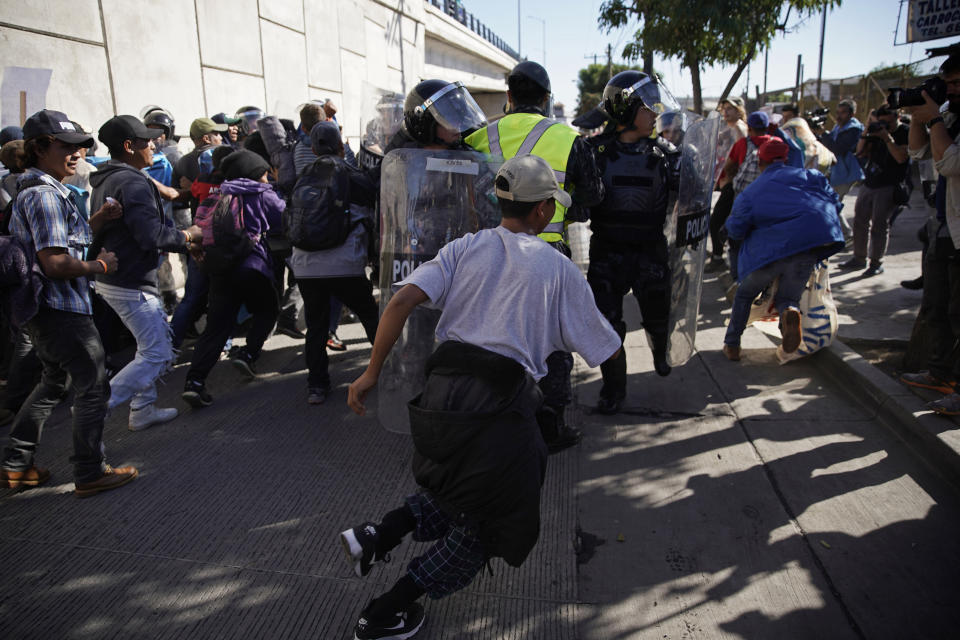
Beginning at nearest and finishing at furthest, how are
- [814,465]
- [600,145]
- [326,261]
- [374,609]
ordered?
[374,609]
[814,465]
[600,145]
[326,261]

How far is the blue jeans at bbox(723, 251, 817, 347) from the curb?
56cm

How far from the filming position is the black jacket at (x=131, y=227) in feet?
11.1

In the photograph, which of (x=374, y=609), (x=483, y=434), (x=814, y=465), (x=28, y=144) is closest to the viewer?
(x=483, y=434)

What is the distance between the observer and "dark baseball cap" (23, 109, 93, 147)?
284 centimetres

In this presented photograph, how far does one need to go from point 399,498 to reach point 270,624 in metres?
0.93

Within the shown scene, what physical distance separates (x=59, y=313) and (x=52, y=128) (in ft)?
2.81

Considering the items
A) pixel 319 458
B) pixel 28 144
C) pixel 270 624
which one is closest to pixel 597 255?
pixel 319 458

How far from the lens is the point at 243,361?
4543 mm

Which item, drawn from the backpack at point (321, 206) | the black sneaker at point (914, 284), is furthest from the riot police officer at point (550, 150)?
the black sneaker at point (914, 284)

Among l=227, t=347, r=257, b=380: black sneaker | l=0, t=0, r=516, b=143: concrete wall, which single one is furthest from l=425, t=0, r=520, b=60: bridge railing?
l=227, t=347, r=257, b=380: black sneaker

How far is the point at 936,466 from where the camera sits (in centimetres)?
325

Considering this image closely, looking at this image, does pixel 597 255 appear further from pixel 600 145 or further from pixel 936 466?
pixel 936 466

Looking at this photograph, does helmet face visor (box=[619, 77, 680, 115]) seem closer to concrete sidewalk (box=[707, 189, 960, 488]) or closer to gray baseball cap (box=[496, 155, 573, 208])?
gray baseball cap (box=[496, 155, 573, 208])

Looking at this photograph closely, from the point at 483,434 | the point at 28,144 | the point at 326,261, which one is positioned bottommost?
the point at 483,434
